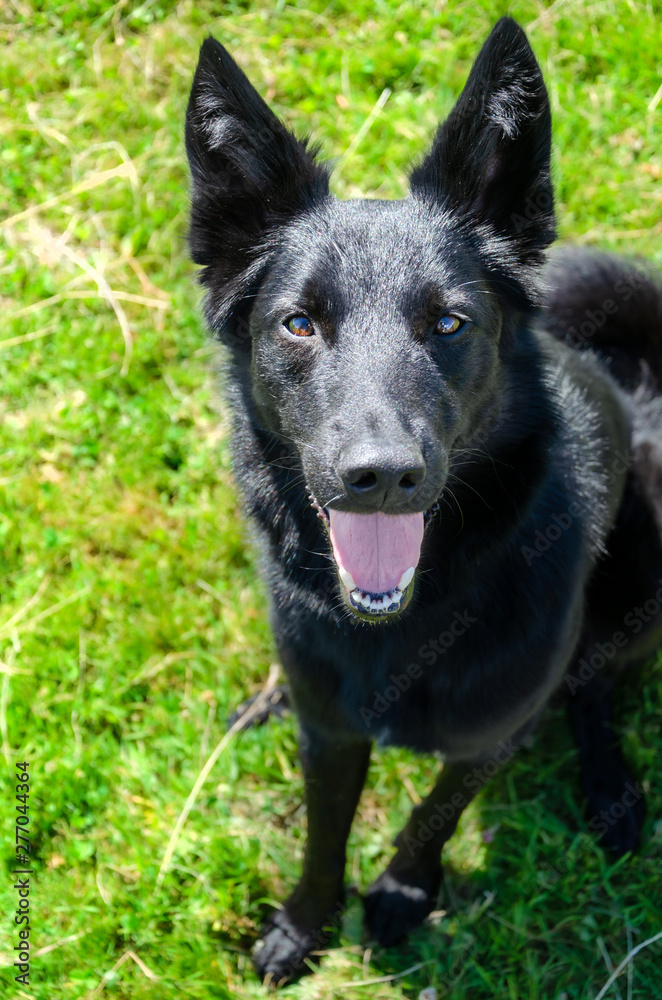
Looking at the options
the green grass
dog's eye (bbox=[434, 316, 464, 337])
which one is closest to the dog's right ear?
dog's eye (bbox=[434, 316, 464, 337])

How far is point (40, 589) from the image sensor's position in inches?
137

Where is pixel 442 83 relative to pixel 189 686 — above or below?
above

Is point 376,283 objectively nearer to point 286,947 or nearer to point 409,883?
point 409,883

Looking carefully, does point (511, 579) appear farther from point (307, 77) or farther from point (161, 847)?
point (307, 77)

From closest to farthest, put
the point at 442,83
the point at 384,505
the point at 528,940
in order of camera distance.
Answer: the point at 384,505
the point at 528,940
the point at 442,83

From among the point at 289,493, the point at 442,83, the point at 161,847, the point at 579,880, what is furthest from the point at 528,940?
the point at 442,83

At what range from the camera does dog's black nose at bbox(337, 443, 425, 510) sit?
1.68 m

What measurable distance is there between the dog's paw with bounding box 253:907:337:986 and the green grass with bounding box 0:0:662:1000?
6cm

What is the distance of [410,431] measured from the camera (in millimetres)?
1802

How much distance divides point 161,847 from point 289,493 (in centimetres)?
151

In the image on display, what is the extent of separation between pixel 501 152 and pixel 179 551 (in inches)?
82.5

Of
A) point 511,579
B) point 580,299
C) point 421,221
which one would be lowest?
point 511,579

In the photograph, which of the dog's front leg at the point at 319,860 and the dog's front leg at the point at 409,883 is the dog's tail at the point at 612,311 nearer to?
the dog's front leg at the point at 319,860

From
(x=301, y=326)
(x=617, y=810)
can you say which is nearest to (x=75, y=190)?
(x=301, y=326)
